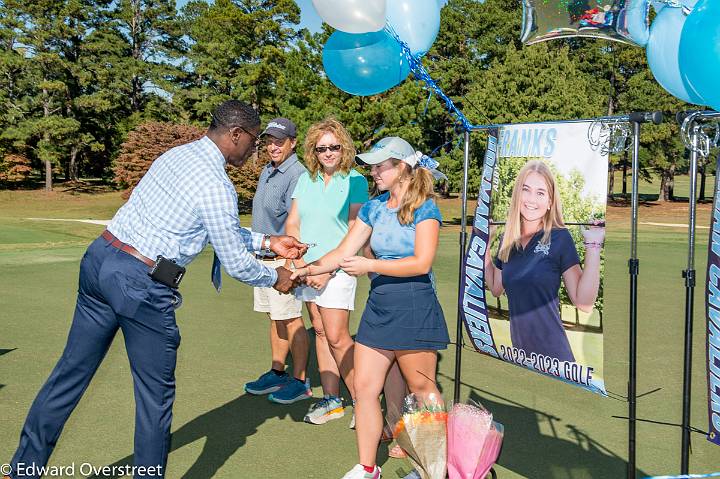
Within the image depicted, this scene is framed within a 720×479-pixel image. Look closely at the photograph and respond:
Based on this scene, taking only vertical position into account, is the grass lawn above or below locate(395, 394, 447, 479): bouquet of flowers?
below

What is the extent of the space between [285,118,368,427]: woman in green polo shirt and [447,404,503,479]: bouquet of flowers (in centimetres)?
148

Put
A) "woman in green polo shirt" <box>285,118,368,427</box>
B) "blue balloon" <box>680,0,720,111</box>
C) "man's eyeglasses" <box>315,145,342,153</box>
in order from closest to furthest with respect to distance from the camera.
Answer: "blue balloon" <box>680,0,720,111</box>
"woman in green polo shirt" <box>285,118,368,427</box>
"man's eyeglasses" <box>315,145,342,153</box>

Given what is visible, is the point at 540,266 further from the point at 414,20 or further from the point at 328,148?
the point at 328,148

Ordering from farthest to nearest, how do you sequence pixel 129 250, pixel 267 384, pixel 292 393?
pixel 267 384
pixel 292 393
pixel 129 250

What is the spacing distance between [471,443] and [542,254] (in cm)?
98

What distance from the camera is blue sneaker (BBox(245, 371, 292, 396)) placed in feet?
18.1

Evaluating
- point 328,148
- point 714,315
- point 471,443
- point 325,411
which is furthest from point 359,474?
point 328,148

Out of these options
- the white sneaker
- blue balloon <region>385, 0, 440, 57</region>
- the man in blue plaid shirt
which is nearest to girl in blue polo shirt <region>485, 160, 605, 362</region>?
the white sneaker

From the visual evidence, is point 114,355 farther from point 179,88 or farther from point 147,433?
point 179,88

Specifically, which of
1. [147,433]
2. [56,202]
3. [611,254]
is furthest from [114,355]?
[56,202]

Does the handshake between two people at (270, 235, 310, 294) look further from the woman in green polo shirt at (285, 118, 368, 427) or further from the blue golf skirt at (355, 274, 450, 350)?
the blue golf skirt at (355, 274, 450, 350)

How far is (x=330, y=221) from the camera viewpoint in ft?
16.7

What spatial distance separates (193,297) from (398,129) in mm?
18363

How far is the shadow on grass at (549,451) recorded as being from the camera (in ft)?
13.6
